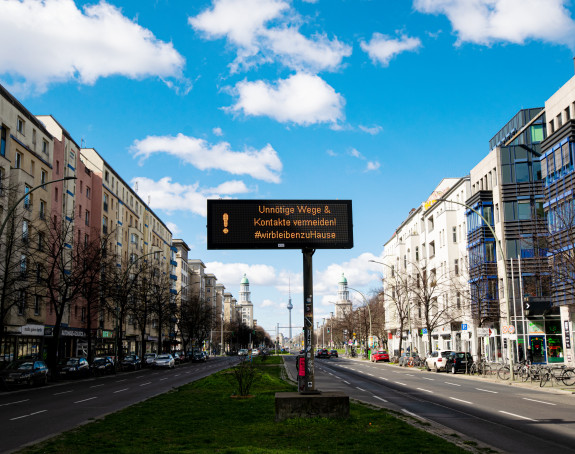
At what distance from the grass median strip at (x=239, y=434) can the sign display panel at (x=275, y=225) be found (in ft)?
13.5

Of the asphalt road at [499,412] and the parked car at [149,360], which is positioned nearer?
the asphalt road at [499,412]

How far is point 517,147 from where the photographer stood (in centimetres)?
5238

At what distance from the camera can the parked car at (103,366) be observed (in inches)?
1888

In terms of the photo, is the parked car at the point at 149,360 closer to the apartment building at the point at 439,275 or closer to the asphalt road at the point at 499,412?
the apartment building at the point at 439,275

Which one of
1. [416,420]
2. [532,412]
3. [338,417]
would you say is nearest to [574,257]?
[532,412]

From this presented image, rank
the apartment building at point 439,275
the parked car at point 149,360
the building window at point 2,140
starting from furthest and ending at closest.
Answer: the parked car at point 149,360
the apartment building at point 439,275
the building window at point 2,140

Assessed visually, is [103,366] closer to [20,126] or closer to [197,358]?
[20,126]

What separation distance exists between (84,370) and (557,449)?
3904 centimetres

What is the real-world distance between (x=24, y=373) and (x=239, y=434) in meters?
25.2

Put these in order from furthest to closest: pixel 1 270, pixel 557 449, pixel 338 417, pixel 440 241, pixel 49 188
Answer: pixel 440 241, pixel 49 188, pixel 1 270, pixel 338 417, pixel 557 449

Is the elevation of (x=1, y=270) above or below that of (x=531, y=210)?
below

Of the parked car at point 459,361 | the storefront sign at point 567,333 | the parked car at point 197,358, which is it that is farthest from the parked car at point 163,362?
the storefront sign at point 567,333

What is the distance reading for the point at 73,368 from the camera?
42.7 m

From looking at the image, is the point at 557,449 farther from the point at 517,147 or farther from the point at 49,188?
the point at 49,188
